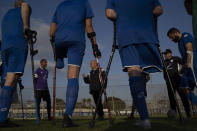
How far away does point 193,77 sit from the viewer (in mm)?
4359

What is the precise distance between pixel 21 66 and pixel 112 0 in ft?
7.11

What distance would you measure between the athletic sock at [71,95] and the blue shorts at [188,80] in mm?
2821

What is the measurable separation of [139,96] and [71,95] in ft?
3.96

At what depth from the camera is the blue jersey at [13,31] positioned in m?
3.69

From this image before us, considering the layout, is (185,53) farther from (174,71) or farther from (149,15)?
(149,15)

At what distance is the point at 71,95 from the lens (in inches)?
123

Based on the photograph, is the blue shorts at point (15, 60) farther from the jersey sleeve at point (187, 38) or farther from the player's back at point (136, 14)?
the jersey sleeve at point (187, 38)

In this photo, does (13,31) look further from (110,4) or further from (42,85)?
(42,85)

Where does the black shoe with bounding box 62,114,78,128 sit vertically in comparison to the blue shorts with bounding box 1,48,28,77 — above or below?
below

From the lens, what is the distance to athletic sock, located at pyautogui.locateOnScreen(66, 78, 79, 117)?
3037 mm

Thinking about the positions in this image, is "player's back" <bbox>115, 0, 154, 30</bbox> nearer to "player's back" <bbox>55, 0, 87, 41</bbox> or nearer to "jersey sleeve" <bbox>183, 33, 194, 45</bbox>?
"player's back" <bbox>55, 0, 87, 41</bbox>

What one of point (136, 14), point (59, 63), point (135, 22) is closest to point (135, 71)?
point (135, 22)

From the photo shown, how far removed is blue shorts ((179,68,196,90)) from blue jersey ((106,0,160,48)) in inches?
89.9

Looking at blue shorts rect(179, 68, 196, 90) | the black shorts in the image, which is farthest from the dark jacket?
blue shorts rect(179, 68, 196, 90)
